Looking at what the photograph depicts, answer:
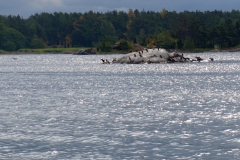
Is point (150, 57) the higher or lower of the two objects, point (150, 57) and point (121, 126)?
the higher

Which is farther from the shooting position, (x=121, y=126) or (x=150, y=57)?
(x=150, y=57)

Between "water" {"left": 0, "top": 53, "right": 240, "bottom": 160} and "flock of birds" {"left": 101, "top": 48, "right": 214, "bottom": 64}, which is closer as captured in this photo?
"water" {"left": 0, "top": 53, "right": 240, "bottom": 160}

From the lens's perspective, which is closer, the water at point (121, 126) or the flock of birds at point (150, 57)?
the water at point (121, 126)

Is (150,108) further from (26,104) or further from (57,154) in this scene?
(57,154)

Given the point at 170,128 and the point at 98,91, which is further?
the point at 98,91

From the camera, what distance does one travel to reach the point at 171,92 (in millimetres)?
58906

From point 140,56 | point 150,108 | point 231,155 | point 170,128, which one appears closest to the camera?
point 231,155

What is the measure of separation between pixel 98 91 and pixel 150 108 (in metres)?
17.6

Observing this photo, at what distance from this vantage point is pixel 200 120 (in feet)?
123

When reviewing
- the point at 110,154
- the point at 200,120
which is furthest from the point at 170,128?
the point at 110,154

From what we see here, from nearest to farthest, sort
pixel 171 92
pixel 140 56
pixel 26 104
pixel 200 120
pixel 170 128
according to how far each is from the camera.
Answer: pixel 170 128
pixel 200 120
pixel 26 104
pixel 171 92
pixel 140 56

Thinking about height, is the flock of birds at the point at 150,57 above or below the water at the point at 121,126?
above

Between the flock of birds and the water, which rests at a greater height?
the flock of birds

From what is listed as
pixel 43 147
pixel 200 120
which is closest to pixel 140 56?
pixel 200 120
